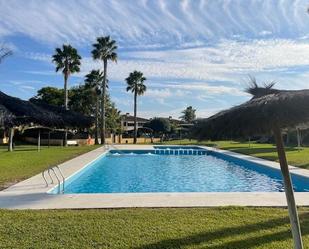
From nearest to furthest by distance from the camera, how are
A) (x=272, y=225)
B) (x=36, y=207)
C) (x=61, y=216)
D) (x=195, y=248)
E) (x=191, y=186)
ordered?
(x=195, y=248)
(x=272, y=225)
(x=61, y=216)
(x=36, y=207)
(x=191, y=186)

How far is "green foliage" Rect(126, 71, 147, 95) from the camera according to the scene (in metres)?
52.2

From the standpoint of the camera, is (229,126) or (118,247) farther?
(118,247)

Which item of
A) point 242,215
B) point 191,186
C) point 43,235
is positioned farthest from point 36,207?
point 191,186

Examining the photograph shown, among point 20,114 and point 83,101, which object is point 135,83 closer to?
point 83,101

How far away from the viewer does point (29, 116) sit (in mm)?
6645

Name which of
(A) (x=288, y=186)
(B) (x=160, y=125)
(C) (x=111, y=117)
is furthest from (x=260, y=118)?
(B) (x=160, y=125)

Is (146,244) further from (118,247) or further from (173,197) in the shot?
(173,197)

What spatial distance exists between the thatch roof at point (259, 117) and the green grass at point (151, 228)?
2.50 metres

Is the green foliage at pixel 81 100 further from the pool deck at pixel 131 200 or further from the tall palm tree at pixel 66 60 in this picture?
the pool deck at pixel 131 200

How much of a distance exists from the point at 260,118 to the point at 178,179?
14.1 meters

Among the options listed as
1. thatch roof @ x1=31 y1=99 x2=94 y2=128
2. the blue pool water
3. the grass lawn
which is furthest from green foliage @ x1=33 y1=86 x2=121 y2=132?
the grass lawn

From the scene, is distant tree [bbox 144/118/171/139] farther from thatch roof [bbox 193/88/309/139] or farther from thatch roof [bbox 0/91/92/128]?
thatch roof [bbox 193/88/309/139]

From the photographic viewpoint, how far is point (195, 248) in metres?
5.72

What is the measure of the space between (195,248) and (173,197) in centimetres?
434
